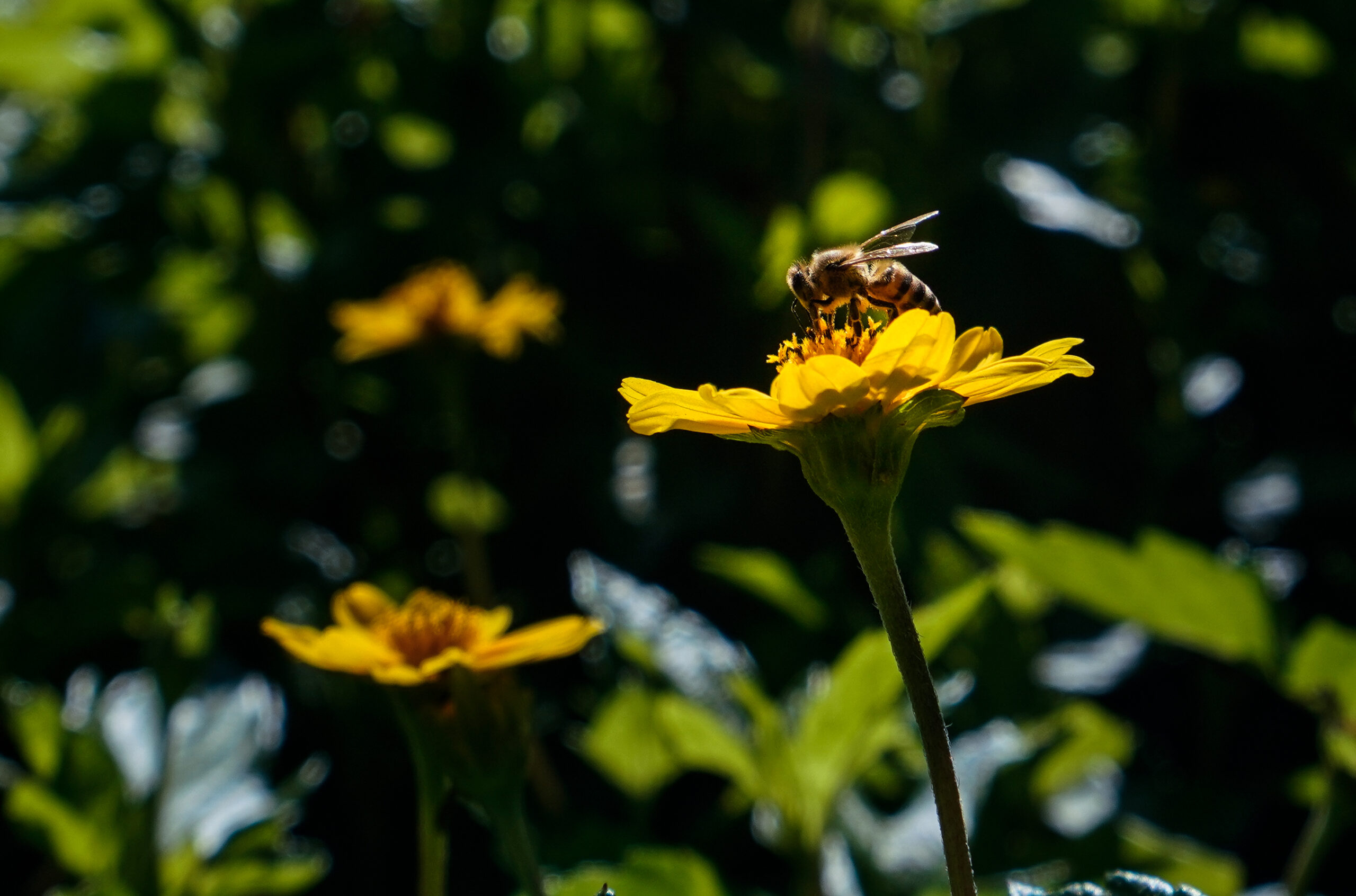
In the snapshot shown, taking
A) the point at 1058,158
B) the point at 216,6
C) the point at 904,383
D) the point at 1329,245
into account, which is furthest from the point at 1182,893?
the point at 216,6

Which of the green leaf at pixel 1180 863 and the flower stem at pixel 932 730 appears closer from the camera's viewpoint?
the flower stem at pixel 932 730

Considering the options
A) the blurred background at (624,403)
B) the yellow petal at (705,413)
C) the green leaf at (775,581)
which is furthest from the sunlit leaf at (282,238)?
the yellow petal at (705,413)

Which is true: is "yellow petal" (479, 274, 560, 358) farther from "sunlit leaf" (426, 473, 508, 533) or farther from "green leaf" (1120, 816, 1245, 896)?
"green leaf" (1120, 816, 1245, 896)

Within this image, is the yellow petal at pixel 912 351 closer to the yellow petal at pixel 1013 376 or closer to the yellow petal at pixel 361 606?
the yellow petal at pixel 1013 376

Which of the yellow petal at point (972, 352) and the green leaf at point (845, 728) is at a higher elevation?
the yellow petal at point (972, 352)

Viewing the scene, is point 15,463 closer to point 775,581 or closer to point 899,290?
point 775,581

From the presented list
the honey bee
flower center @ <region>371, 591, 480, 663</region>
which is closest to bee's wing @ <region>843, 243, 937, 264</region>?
the honey bee

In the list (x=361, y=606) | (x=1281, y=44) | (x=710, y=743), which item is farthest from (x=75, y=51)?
(x=1281, y=44)
